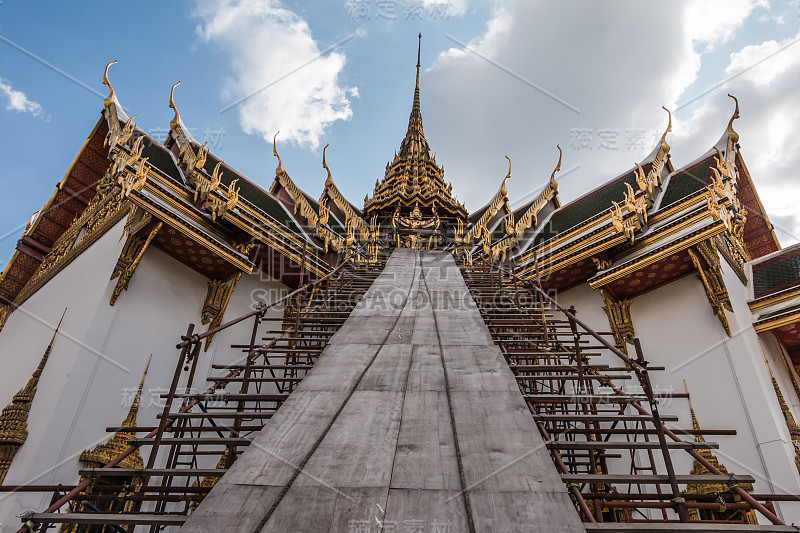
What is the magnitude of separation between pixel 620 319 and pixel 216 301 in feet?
24.2

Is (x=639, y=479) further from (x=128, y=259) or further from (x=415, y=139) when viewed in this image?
(x=415, y=139)

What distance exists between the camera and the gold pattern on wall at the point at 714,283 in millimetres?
7469

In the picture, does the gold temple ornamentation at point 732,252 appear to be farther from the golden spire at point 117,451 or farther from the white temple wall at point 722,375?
the golden spire at point 117,451

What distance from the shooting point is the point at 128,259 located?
766 centimetres

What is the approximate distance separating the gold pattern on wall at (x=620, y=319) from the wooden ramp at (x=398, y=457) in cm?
460

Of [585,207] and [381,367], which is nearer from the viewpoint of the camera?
[381,367]

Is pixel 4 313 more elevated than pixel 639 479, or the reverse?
pixel 4 313

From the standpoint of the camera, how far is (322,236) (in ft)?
36.8

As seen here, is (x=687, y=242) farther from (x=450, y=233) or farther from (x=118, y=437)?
(x=450, y=233)

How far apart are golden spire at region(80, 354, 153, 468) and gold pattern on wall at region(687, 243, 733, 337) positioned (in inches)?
339

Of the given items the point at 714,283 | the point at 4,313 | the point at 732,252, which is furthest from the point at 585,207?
the point at 4,313

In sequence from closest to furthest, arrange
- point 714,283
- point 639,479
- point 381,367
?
point 639,479
point 381,367
point 714,283

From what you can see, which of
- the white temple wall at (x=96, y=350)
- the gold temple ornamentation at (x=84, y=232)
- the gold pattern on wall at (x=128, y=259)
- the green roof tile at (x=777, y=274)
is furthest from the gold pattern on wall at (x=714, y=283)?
the gold temple ornamentation at (x=84, y=232)

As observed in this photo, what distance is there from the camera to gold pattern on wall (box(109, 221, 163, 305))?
24.6 ft
